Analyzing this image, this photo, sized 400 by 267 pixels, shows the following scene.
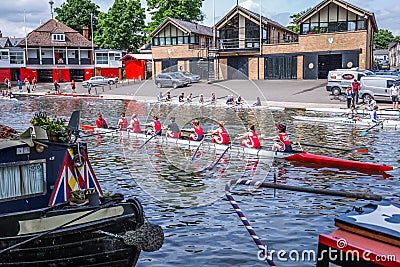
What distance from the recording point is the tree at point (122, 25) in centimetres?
7581

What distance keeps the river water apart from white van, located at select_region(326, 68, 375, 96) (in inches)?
483

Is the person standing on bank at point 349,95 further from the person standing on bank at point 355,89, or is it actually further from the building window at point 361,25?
the building window at point 361,25

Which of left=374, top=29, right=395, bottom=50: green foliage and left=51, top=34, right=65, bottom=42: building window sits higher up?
left=374, top=29, right=395, bottom=50: green foliage

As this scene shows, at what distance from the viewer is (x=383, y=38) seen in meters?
148

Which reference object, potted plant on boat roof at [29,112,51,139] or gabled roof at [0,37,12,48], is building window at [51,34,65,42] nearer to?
gabled roof at [0,37,12,48]

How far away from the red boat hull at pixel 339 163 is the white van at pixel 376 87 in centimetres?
1973

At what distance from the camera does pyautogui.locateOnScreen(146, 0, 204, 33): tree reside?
71.2 meters

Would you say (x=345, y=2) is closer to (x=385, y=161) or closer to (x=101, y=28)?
(x=385, y=161)

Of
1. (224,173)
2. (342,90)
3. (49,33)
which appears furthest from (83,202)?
(49,33)

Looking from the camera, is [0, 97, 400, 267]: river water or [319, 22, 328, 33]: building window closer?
[0, 97, 400, 267]: river water

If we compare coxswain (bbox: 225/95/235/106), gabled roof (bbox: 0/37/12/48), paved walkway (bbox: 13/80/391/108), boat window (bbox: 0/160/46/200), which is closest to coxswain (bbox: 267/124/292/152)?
paved walkway (bbox: 13/80/391/108)

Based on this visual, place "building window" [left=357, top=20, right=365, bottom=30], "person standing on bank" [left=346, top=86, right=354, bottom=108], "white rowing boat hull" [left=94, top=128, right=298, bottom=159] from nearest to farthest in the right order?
"white rowing boat hull" [left=94, top=128, right=298, bottom=159] < "person standing on bank" [left=346, top=86, right=354, bottom=108] < "building window" [left=357, top=20, right=365, bottom=30]

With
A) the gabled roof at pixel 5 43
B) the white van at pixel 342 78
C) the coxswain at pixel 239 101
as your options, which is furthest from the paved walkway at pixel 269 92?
the gabled roof at pixel 5 43

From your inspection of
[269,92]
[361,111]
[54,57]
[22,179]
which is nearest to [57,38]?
[54,57]
